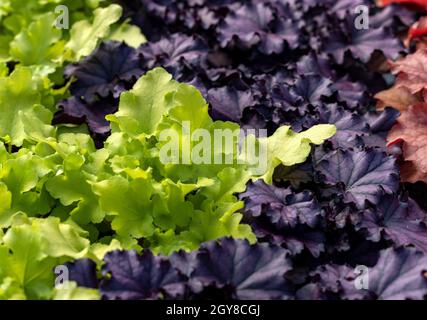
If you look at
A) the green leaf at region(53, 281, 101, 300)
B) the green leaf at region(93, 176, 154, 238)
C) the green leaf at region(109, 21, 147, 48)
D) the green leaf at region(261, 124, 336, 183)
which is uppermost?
the green leaf at region(109, 21, 147, 48)

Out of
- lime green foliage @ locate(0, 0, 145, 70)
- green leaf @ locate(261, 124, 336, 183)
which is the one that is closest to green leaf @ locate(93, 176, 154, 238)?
green leaf @ locate(261, 124, 336, 183)

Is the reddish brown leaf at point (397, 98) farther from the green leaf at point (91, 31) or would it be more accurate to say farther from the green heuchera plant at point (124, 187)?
the green leaf at point (91, 31)

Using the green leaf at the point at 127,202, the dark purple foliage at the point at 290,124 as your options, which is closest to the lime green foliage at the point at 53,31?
the dark purple foliage at the point at 290,124

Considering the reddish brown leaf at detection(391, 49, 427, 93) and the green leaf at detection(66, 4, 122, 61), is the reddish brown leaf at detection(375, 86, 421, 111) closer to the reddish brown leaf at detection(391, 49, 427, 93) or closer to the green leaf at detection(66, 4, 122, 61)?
the reddish brown leaf at detection(391, 49, 427, 93)

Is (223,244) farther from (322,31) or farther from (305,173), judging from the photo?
(322,31)

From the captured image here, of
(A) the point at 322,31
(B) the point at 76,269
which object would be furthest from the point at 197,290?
(A) the point at 322,31

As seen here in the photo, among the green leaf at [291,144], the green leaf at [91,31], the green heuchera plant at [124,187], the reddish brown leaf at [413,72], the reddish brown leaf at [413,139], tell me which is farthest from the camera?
the green leaf at [91,31]

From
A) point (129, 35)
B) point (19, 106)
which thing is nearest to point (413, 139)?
point (129, 35)

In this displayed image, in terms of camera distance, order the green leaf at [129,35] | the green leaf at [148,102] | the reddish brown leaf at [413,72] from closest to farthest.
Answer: the green leaf at [148,102], the reddish brown leaf at [413,72], the green leaf at [129,35]

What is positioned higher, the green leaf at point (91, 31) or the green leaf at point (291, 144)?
the green leaf at point (91, 31)
